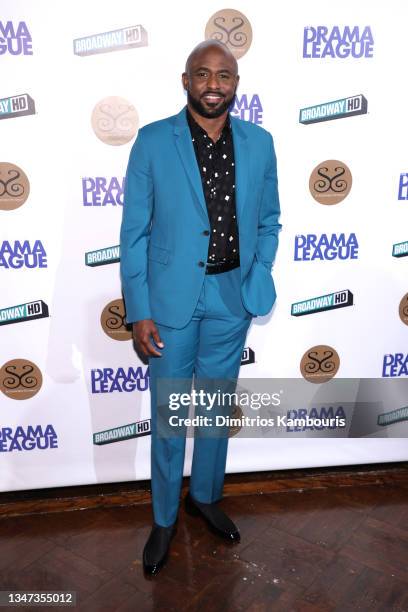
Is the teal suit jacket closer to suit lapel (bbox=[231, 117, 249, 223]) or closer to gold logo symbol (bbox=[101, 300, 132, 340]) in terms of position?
suit lapel (bbox=[231, 117, 249, 223])

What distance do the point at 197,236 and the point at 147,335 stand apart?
1.42ft

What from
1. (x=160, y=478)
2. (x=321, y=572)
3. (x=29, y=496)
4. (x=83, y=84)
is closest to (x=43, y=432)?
(x=29, y=496)

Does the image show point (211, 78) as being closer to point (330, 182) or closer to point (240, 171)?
point (240, 171)

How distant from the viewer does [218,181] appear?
2287mm

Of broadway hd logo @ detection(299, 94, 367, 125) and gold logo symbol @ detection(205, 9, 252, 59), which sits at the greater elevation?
gold logo symbol @ detection(205, 9, 252, 59)

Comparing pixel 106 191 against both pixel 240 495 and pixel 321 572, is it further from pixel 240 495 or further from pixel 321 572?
pixel 321 572

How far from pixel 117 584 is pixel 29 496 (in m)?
0.83

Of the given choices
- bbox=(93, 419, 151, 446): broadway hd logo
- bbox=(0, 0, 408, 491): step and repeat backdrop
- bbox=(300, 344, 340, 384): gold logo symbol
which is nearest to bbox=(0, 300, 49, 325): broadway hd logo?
bbox=(0, 0, 408, 491): step and repeat backdrop

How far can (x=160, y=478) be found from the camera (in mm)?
2562

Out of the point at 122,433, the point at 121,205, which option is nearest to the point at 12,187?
the point at 121,205

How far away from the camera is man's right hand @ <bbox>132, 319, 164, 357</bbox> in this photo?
2.31 meters

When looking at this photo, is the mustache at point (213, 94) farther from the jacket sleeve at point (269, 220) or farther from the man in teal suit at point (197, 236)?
the jacket sleeve at point (269, 220)

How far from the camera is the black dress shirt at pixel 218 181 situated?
229 centimetres

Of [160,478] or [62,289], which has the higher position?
[62,289]
